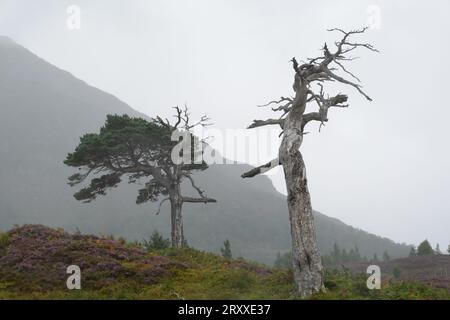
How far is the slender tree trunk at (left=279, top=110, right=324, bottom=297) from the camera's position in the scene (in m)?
12.8

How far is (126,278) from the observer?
1612cm

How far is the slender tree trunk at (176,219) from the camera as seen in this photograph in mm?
28172

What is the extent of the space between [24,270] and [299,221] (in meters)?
10.5

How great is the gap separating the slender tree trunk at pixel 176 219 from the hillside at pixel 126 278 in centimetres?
724

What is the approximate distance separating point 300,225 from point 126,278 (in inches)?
286

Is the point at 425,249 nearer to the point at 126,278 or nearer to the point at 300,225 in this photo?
the point at 300,225

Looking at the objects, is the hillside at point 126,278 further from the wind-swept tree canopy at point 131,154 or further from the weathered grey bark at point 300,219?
the wind-swept tree canopy at point 131,154

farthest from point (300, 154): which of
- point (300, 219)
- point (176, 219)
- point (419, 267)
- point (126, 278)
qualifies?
point (419, 267)

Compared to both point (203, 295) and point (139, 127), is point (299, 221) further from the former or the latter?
point (139, 127)

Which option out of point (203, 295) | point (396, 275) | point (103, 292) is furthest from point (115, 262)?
point (396, 275)

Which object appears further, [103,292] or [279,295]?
[103,292]

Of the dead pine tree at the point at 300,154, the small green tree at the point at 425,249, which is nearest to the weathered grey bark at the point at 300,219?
the dead pine tree at the point at 300,154

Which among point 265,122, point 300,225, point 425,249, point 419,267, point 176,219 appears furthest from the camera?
point 425,249
